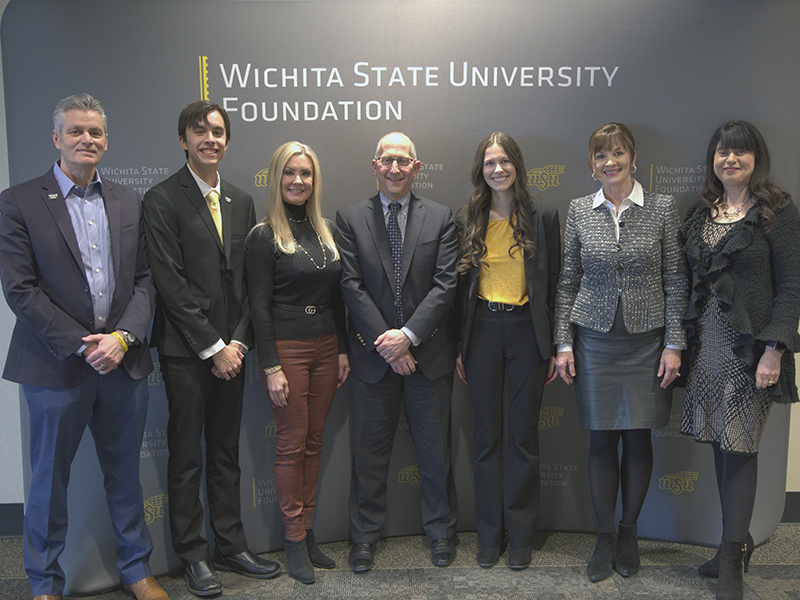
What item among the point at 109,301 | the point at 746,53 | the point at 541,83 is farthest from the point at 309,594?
the point at 746,53

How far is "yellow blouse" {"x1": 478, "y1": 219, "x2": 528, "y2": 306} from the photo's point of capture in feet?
8.19

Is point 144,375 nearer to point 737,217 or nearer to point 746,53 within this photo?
point 737,217

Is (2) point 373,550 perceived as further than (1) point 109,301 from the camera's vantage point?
Yes

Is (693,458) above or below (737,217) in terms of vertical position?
below

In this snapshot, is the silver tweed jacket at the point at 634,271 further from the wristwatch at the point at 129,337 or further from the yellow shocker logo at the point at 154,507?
the yellow shocker logo at the point at 154,507

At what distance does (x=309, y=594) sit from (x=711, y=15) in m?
3.19

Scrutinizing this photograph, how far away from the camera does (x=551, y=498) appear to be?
304 cm

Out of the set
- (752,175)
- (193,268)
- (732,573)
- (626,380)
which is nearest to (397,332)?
(193,268)

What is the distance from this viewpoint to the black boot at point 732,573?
239 centimetres

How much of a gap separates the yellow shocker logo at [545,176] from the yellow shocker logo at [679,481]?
1595 mm

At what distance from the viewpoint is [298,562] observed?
2.59 meters

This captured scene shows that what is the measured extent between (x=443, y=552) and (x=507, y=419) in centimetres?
69

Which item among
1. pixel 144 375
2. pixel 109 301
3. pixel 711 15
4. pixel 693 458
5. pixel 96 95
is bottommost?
pixel 693 458

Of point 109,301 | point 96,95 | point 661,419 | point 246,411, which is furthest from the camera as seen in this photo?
point 246,411
